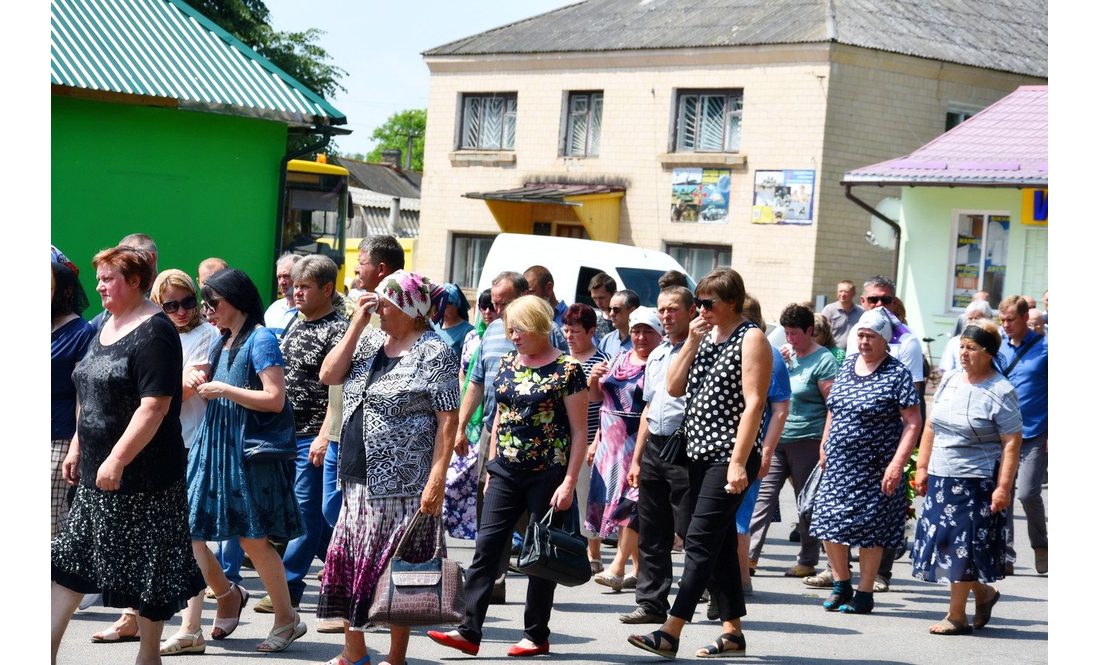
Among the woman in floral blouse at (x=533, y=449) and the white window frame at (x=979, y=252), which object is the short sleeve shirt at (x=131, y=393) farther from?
the white window frame at (x=979, y=252)

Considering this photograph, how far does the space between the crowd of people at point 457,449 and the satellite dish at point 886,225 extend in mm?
17601

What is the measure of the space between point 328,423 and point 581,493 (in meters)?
2.40

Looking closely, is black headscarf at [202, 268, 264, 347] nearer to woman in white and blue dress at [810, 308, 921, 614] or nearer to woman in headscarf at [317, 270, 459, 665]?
woman in headscarf at [317, 270, 459, 665]

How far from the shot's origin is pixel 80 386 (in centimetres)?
599

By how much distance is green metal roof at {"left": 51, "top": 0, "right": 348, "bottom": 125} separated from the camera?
727 inches

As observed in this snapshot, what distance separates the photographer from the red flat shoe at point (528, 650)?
716 centimetres

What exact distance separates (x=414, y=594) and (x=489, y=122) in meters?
28.4

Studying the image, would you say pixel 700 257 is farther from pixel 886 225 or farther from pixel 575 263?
pixel 575 263

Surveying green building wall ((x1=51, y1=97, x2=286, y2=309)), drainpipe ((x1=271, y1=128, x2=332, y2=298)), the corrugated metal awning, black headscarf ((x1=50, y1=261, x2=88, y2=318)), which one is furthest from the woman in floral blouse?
the corrugated metal awning

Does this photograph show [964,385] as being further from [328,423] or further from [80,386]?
[80,386]

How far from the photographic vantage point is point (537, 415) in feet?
24.0

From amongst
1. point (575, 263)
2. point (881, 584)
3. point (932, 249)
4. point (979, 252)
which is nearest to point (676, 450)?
point (881, 584)

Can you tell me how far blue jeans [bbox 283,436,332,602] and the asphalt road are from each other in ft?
0.85

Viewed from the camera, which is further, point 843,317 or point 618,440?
point 843,317
